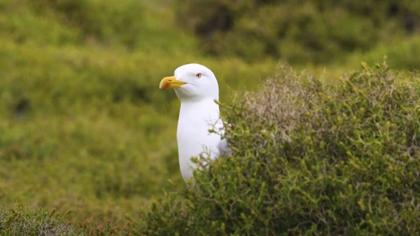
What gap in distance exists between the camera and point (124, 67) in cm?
1480

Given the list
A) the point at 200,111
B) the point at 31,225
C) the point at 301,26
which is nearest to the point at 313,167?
the point at 200,111

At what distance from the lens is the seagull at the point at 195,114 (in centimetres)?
665

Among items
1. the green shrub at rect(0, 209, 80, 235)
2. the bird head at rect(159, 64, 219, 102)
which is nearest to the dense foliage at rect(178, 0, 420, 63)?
the bird head at rect(159, 64, 219, 102)

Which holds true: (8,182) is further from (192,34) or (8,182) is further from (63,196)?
(192,34)

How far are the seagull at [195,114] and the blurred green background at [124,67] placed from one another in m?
0.41

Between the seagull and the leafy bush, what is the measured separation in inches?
8.0

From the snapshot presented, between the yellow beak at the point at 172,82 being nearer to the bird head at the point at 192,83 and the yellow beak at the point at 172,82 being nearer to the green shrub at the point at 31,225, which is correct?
the bird head at the point at 192,83

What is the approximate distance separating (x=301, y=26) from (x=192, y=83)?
11.1m

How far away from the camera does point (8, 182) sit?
10.5 metres

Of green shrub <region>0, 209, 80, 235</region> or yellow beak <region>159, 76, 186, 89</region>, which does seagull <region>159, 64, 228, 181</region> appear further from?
green shrub <region>0, 209, 80, 235</region>

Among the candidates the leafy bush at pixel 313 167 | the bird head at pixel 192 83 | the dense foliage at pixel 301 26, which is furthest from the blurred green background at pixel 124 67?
the leafy bush at pixel 313 167

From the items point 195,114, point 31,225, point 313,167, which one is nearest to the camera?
point 313,167

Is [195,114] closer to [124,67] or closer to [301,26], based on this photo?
[124,67]

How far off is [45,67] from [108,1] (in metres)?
4.28
